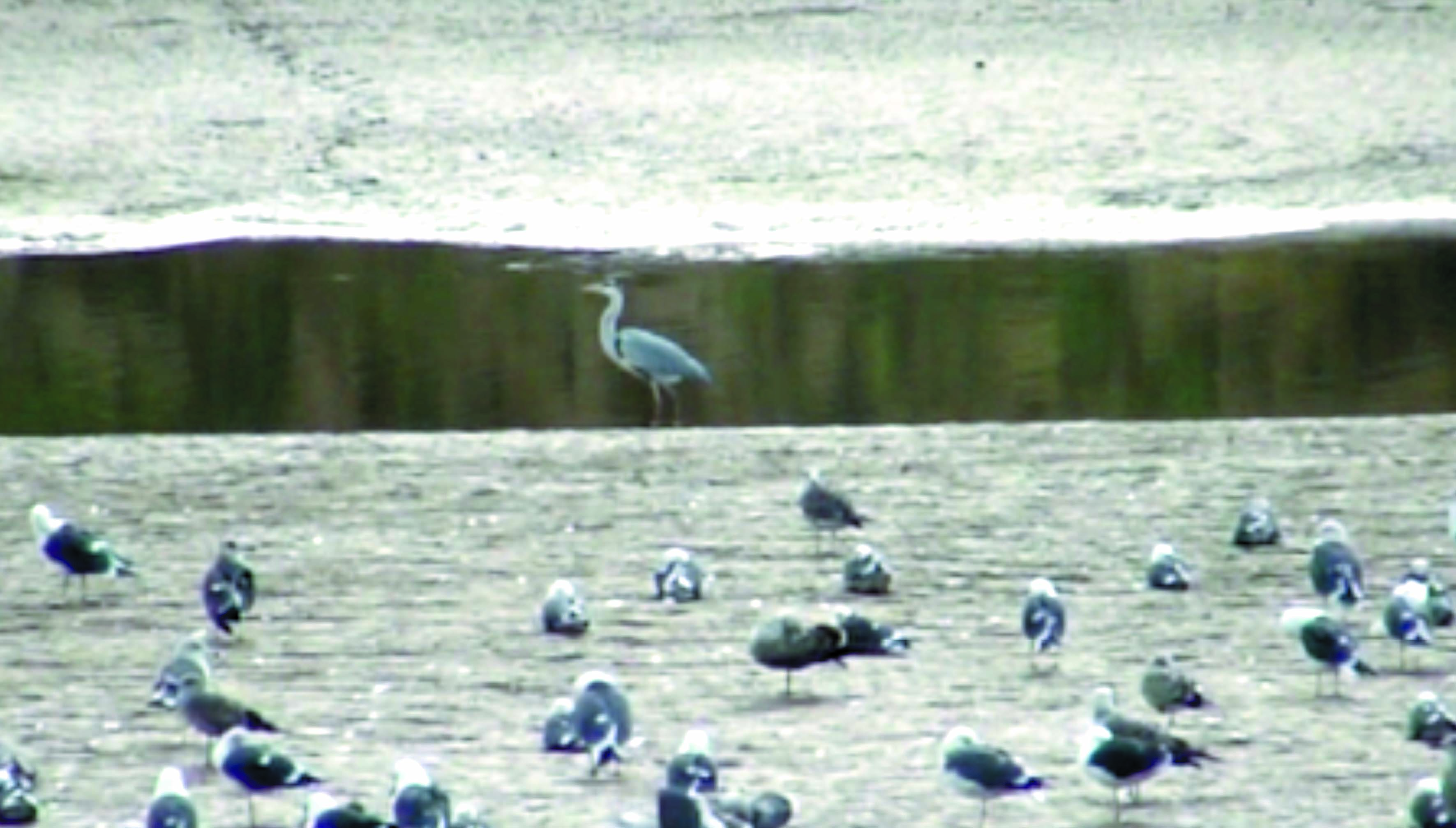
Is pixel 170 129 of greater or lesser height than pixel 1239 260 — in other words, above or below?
above

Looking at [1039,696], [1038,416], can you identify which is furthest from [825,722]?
[1038,416]

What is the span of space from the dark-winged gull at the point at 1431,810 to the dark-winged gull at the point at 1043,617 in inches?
66.9

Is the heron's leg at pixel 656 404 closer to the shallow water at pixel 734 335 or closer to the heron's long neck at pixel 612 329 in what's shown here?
the shallow water at pixel 734 335

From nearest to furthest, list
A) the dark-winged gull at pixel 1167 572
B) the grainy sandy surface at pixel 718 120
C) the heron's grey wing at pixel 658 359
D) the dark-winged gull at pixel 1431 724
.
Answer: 1. the dark-winged gull at pixel 1431 724
2. the dark-winged gull at pixel 1167 572
3. the heron's grey wing at pixel 658 359
4. the grainy sandy surface at pixel 718 120

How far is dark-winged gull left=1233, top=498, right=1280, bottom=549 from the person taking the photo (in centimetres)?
981

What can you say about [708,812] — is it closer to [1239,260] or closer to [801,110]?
[1239,260]

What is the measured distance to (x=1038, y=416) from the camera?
41.8 feet

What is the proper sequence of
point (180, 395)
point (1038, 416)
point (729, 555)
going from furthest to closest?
point (180, 395) < point (1038, 416) < point (729, 555)

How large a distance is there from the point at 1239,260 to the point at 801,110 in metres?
4.00

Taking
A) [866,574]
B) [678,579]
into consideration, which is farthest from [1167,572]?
[678,579]

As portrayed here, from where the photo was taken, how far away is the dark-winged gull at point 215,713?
7484mm

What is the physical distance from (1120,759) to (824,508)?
9.33ft

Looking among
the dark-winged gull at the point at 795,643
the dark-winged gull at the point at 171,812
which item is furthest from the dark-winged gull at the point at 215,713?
the dark-winged gull at the point at 795,643

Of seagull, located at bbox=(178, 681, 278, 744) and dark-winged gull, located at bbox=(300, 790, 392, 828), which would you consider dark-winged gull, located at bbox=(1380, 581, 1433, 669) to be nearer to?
seagull, located at bbox=(178, 681, 278, 744)
